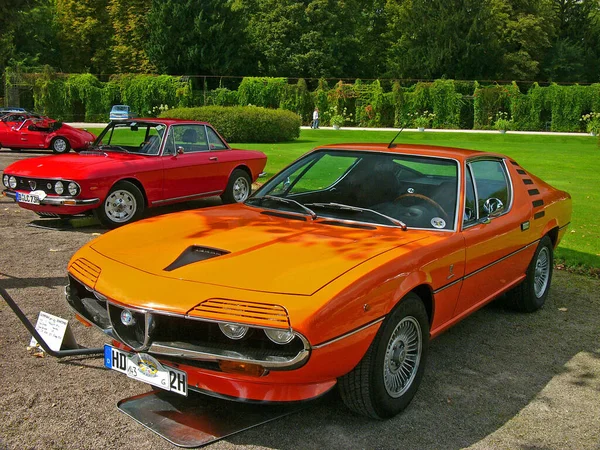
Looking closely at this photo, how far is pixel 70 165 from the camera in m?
8.73

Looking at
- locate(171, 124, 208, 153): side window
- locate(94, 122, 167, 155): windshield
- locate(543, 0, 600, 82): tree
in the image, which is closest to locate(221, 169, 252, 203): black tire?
locate(171, 124, 208, 153): side window

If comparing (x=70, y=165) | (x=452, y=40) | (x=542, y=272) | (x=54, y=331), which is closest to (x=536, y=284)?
(x=542, y=272)

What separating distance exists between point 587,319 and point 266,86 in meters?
44.8

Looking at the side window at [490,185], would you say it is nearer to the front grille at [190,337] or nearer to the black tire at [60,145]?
the front grille at [190,337]

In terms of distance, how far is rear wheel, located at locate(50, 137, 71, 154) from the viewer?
21.7 metres

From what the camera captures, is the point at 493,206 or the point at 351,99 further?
the point at 351,99

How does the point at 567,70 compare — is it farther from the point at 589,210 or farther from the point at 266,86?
the point at 589,210

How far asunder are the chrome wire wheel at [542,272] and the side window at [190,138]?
20.0 feet

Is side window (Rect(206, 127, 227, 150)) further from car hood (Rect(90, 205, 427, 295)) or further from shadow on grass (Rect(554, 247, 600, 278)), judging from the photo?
car hood (Rect(90, 205, 427, 295))

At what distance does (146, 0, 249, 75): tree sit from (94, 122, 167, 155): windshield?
160 feet

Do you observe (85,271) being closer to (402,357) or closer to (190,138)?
(402,357)

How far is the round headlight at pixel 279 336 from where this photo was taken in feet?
10.0

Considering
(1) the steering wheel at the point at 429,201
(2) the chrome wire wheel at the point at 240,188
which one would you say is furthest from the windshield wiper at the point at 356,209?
(2) the chrome wire wheel at the point at 240,188

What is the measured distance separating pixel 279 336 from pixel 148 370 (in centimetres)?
77
